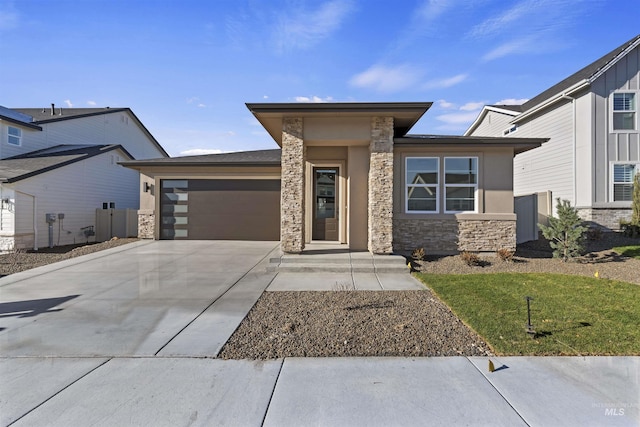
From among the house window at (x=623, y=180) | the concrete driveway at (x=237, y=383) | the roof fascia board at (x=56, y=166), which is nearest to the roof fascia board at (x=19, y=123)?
the roof fascia board at (x=56, y=166)

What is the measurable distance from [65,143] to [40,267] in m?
13.4

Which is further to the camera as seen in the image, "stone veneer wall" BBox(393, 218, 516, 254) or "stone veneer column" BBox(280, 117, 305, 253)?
"stone veneer wall" BBox(393, 218, 516, 254)

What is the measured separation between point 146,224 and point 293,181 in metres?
8.24

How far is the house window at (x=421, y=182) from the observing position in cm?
1009

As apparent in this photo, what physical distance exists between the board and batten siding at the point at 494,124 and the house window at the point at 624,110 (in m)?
5.52

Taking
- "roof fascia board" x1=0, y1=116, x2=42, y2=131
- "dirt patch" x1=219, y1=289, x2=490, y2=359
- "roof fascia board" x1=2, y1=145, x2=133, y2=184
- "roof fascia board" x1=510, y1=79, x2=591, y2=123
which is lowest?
"dirt patch" x1=219, y1=289, x2=490, y2=359

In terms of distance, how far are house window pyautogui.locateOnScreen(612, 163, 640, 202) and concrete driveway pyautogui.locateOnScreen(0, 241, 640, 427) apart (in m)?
13.3

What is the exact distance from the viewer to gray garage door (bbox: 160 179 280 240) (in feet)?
44.8

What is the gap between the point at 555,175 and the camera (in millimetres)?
15438

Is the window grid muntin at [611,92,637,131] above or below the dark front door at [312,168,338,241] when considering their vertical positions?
above

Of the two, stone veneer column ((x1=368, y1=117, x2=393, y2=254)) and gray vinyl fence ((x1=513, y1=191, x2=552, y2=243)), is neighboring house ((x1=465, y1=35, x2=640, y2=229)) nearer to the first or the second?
Result: gray vinyl fence ((x1=513, y1=191, x2=552, y2=243))

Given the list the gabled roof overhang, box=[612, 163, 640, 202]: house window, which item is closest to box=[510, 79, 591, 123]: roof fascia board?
box=[612, 163, 640, 202]: house window

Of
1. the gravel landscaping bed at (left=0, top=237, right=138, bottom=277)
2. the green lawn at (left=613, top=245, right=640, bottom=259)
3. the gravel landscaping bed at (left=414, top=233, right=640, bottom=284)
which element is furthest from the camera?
the green lawn at (left=613, top=245, right=640, bottom=259)

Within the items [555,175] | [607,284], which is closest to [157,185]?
[607,284]
